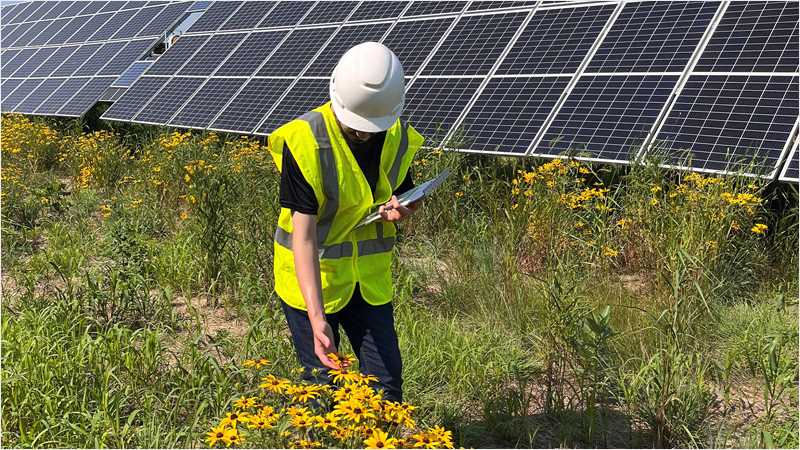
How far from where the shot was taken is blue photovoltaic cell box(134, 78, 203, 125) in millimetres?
9867

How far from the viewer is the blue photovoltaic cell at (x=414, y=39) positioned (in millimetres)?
8305

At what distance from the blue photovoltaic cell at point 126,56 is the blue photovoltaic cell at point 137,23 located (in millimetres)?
835

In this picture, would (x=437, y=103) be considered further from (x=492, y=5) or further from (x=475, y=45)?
(x=492, y=5)

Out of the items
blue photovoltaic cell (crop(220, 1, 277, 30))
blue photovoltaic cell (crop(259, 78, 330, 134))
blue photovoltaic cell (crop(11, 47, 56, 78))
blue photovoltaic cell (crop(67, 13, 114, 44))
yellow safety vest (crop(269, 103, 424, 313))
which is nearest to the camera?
yellow safety vest (crop(269, 103, 424, 313))

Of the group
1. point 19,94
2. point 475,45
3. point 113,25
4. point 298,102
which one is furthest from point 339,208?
point 113,25

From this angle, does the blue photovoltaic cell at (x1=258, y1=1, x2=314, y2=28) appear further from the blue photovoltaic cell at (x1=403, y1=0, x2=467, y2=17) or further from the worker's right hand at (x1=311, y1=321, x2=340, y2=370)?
the worker's right hand at (x1=311, y1=321, x2=340, y2=370)

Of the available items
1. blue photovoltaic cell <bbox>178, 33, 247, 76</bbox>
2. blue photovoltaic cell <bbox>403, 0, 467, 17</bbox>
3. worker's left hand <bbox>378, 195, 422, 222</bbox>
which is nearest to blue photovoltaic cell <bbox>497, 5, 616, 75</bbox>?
blue photovoltaic cell <bbox>403, 0, 467, 17</bbox>

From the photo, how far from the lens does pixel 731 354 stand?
367 cm

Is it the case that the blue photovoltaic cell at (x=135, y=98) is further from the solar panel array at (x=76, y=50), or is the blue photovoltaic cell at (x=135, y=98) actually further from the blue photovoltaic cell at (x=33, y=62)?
the blue photovoltaic cell at (x=33, y=62)

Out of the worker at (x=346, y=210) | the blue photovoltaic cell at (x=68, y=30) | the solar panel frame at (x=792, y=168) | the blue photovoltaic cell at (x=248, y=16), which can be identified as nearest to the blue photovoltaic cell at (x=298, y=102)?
the blue photovoltaic cell at (x=248, y=16)

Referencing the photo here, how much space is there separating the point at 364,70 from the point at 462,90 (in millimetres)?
5219

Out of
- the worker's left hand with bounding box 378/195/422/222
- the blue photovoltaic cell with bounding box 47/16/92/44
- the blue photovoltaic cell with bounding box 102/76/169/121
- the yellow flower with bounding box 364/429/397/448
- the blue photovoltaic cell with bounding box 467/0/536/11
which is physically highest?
the blue photovoltaic cell with bounding box 47/16/92/44

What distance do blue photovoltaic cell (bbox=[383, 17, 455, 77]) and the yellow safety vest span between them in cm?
559

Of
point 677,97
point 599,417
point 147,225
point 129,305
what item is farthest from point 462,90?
point 599,417
